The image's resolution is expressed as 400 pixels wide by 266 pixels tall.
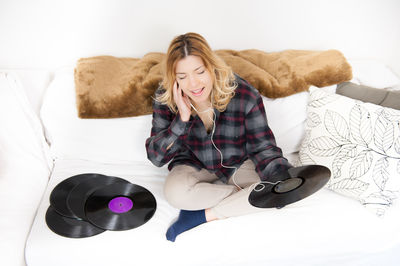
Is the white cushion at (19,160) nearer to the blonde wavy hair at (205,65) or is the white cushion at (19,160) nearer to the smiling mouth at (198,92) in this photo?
the blonde wavy hair at (205,65)

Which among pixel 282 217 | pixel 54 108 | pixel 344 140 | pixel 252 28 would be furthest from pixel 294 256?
pixel 54 108

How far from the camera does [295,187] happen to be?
1.13 m

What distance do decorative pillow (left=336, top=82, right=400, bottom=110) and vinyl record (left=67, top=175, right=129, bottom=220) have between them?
1.22 meters

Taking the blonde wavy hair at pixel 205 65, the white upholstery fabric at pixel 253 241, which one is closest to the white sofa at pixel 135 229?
the white upholstery fabric at pixel 253 241

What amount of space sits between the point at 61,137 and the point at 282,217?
114 centimetres

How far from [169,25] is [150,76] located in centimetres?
35

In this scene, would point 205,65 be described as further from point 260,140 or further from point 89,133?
point 89,133

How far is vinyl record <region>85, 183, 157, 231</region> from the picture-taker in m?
1.22

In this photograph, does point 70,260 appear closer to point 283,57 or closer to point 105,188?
point 105,188

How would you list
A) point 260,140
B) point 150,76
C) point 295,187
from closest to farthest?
point 295,187 < point 260,140 < point 150,76

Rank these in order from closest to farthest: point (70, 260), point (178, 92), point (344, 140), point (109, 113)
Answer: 1. point (70, 260)
2. point (178, 92)
3. point (344, 140)
4. point (109, 113)

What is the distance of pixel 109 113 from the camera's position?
59.6 inches

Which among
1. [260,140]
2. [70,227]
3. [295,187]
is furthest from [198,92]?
[70,227]

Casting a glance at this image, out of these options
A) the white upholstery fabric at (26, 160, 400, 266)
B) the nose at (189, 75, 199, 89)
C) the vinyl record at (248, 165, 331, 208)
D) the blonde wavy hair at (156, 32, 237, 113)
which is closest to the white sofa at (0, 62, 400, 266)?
the white upholstery fabric at (26, 160, 400, 266)
